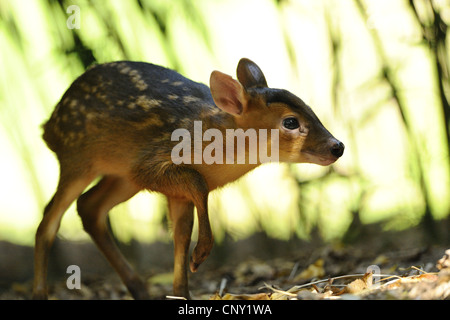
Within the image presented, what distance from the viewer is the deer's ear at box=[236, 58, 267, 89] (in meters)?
3.55

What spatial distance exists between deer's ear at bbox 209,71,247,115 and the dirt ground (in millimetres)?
1185

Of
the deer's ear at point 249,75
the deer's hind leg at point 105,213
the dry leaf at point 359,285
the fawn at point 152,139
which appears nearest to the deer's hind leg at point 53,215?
the fawn at point 152,139

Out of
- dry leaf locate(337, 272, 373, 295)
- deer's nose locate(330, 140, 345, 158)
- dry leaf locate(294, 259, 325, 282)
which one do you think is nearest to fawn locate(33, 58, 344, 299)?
deer's nose locate(330, 140, 345, 158)

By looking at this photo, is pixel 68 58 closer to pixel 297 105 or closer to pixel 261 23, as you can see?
pixel 261 23

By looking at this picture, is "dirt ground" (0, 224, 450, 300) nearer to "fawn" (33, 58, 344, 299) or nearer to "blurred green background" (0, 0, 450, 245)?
"blurred green background" (0, 0, 450, 245)

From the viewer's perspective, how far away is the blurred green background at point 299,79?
4.55 meters

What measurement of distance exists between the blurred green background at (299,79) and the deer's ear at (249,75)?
115 centimetres

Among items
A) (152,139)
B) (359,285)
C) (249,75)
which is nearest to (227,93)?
(249,75)

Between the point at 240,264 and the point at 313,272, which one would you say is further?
the point at 240,264

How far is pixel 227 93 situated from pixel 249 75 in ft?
0.92

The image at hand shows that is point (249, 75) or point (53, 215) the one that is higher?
point (249, 75)

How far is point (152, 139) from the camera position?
3.57 m

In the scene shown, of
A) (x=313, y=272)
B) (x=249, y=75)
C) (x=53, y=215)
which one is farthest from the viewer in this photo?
(x=313, y=272)

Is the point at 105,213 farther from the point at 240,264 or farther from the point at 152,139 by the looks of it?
the point at 240,264
